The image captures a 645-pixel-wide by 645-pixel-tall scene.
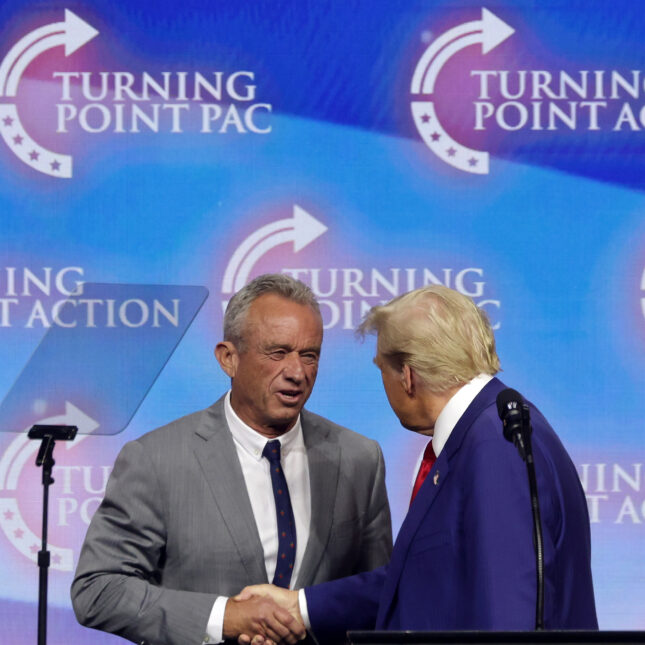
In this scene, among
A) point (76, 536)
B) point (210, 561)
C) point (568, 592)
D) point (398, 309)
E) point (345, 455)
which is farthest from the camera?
point (76, 536)

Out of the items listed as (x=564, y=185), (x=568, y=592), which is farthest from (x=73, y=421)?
(x=568, y=592)

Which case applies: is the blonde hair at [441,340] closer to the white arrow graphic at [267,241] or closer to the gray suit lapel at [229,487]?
the gray suit lapel at [229,487]

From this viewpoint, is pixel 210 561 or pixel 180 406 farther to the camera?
pixel 180 406

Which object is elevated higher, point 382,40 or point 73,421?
point 382,40

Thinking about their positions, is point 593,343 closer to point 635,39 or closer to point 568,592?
point 635,39

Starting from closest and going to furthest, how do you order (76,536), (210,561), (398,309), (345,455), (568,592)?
(568,592) → (398,309) → (210,561) → (345,455) → (76,536)

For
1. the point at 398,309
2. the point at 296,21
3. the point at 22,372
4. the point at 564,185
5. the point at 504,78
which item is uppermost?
the point at 296,21

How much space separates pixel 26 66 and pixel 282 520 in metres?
2.20

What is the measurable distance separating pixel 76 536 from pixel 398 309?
214 centimetres

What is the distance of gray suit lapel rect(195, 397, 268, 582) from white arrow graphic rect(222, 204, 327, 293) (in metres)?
1.16

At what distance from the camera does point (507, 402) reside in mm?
2197

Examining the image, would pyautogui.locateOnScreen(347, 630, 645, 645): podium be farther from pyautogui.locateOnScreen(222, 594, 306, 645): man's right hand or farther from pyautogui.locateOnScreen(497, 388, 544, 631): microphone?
pyautogui.locateOnScreen(222, 594, 306, 645): man's right hand

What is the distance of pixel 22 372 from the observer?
417 cm

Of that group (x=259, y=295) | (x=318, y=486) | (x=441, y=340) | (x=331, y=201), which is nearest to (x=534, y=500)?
(x=441, y=340)
